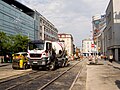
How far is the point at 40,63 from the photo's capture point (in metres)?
28.1

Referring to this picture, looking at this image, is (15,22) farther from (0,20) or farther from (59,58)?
(59,58)

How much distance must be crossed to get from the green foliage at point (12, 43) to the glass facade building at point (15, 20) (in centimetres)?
582

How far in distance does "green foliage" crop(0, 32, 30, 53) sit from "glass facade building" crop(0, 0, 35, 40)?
582 centimetres

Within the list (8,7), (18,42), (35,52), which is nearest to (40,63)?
(35,52)

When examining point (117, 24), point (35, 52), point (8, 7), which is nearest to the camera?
point (35, 52)

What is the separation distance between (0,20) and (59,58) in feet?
118

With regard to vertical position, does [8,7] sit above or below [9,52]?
above

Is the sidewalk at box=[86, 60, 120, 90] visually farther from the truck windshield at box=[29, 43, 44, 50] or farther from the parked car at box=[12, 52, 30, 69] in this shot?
the parked car at box=[12, 52, 30, 69]

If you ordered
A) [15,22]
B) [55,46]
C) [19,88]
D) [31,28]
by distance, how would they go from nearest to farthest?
[19,88] → [55,46] → [15,22] → [31,28]

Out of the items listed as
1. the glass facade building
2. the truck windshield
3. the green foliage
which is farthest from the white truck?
the glass facade building

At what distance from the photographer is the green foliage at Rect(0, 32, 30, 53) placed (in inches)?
2210

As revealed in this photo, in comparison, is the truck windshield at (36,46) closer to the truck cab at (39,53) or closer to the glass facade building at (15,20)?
the truck cab at (39,53)

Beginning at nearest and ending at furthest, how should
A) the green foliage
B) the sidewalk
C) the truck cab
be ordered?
the sidewalk
the truck cab
the green foliage

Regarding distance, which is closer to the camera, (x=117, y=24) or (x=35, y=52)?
(x=35, y=52)
